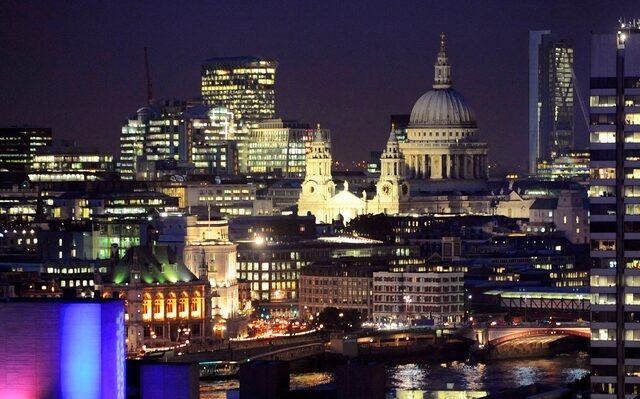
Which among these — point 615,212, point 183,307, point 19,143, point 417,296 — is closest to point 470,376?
point 183,307

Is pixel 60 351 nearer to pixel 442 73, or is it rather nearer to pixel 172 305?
pixel 172 305

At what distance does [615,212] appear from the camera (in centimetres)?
7038

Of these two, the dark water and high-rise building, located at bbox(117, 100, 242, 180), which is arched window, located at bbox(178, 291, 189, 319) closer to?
the dark water

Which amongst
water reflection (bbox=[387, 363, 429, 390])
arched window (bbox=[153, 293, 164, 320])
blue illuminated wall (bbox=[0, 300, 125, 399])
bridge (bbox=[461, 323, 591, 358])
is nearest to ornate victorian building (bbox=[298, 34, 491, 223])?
bridge (bbox=[461, 323, 591, 358])

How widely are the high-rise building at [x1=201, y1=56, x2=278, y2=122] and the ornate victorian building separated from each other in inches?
1504

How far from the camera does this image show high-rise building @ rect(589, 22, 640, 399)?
6938 cm

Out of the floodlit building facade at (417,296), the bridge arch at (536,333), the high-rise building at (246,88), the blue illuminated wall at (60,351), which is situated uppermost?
the high-rise building at (246,88)

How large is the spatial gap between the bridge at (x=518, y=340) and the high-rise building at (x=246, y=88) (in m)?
91.9

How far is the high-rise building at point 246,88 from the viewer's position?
197 meters

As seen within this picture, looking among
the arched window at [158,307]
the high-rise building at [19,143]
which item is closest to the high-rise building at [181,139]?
the high-rise building at [19,143]

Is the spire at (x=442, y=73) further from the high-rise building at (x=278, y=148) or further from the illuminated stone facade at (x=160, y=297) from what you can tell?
the illuminated stone facade at (x=160, y=297)

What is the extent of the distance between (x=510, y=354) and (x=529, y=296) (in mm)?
9105

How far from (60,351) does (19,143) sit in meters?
120

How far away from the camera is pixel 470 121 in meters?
158
